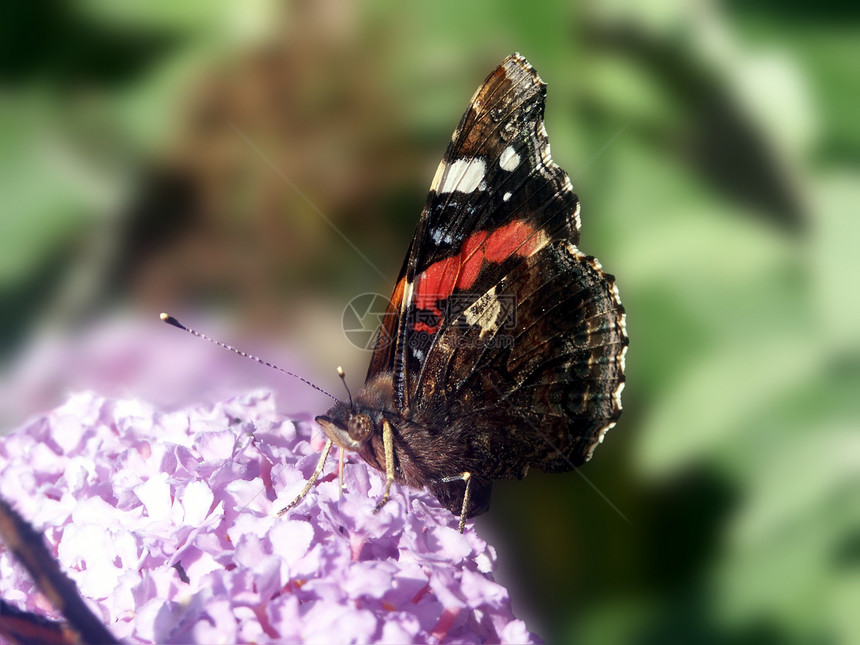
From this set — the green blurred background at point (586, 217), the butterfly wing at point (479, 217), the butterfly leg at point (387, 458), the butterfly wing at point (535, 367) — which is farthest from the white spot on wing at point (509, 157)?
the green blurred background at point (586, 217)

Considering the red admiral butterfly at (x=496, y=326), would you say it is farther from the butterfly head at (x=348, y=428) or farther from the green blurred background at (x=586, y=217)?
the green blurred background at (x=586, y=217)

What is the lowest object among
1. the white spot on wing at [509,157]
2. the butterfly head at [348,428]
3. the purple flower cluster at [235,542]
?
the purple flower cluster at [235,542]

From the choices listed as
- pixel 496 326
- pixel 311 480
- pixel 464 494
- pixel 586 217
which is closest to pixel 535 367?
pixel 496 326

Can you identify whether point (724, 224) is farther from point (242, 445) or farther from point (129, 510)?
point (129, 510)

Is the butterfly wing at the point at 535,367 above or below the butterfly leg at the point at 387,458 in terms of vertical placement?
above

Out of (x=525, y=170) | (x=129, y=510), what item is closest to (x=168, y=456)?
(x=129, y=510)

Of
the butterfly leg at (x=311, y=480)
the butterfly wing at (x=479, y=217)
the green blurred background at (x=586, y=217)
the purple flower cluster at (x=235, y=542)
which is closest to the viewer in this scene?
the purple flower cluster at (x=235, y=542)
